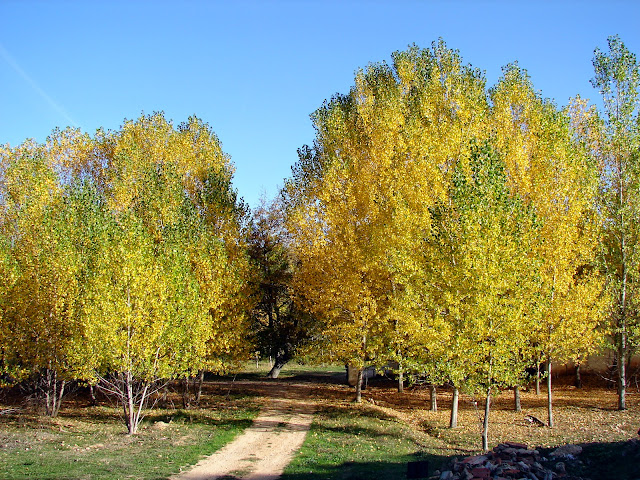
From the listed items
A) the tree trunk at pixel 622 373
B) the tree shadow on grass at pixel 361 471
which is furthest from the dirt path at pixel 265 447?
the tree trunk at pixel 622 373

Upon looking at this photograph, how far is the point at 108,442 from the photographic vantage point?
60.6 ft

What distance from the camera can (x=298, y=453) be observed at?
17125 millimetres

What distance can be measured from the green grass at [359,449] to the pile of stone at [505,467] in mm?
1882

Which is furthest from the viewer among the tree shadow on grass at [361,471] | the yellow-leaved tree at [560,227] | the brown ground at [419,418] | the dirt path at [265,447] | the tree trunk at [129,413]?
the yellow-leaved tree at [560,227]

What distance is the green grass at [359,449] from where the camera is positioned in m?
14.4

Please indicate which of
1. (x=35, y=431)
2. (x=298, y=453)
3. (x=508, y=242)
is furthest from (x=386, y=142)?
(x=35, y=431)

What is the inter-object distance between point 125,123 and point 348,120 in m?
16.9

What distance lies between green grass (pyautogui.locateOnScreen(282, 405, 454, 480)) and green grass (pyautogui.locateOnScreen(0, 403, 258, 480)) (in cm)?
343

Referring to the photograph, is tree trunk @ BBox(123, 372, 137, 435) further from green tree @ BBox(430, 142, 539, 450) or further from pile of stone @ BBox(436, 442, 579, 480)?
pile of stone @ BBox(436, 442, 579, 480)

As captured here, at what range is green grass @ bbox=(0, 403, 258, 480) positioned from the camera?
46.4 feet

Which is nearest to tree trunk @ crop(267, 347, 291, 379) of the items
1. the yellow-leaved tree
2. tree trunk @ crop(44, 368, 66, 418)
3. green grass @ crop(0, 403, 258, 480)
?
green grass @ crop(0, 403, 258, 480)

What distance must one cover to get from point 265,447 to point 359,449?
3331 mm

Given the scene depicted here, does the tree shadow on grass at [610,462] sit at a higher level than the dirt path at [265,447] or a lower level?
higher

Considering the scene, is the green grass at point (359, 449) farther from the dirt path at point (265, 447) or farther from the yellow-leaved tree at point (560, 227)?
the yellow-leaved tree at point (560, 227)
